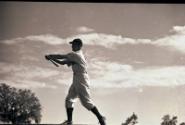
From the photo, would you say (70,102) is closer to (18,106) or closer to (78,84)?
(78,84)

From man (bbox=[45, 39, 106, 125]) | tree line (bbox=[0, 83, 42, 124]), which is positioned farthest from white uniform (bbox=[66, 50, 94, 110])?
tree line (bbox=[0, 83, 42, 124])

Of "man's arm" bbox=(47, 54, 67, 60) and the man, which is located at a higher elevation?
"man's arm" bbox=(47, 54, 67, 60)

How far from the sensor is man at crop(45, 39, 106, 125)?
2.71 m

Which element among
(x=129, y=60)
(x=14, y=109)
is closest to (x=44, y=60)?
(x=14, y=109)

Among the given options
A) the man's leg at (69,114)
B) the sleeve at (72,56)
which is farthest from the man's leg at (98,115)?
the sleeve at (72,56)

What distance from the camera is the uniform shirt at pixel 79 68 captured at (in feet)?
8.97

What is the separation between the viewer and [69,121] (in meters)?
2.70

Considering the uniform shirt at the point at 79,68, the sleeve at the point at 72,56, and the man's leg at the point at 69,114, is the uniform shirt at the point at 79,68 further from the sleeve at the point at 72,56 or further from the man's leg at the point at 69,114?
the man's leg at the point at 69,114

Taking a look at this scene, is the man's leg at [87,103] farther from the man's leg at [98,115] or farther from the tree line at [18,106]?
the tree line at [18,106]

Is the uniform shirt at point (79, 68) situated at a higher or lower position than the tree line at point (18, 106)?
higher

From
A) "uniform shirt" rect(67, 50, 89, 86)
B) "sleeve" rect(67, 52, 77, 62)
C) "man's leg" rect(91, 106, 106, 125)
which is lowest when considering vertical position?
"man's leg" rect(91, 106, 106, 125)

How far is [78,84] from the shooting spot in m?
2.72

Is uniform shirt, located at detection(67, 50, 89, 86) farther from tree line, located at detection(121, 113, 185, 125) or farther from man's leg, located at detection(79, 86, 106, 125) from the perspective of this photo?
tree line, located at detection(121, 113, 185, 125)

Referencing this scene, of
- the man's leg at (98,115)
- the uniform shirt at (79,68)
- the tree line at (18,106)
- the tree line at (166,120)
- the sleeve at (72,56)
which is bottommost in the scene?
the tree line at (166,120)
